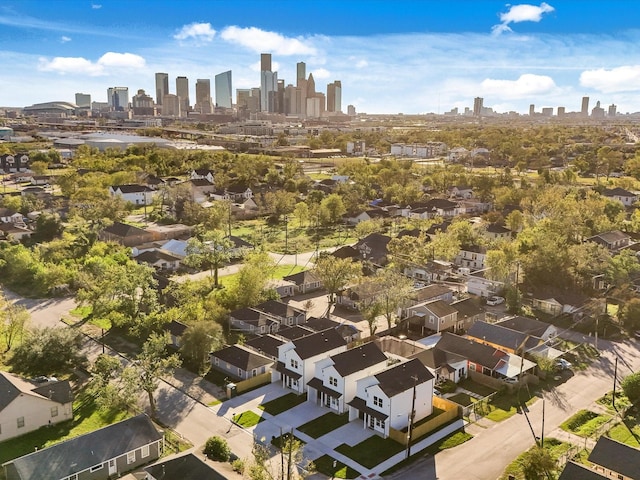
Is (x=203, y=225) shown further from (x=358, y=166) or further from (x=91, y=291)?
(x=358, y=166)

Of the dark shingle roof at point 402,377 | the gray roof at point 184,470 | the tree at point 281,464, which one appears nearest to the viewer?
the gray roof at point 184,470

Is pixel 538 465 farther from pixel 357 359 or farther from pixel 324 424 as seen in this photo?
pixel 357 359

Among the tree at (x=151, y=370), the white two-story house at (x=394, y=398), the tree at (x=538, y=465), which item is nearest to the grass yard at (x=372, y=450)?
the white two-story house at (x=394, y=398)

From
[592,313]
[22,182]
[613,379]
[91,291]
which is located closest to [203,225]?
[91,291]

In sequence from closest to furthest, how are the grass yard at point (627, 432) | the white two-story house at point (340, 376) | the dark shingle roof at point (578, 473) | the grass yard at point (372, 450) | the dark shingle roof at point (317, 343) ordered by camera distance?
the dark shingle roof at point (578, 473)
the grass yard at point (372, 450)
the grass yard at point (627, 432)
the white two-story house at point (340, 376)
the dark shingle roof at point (317, 343)

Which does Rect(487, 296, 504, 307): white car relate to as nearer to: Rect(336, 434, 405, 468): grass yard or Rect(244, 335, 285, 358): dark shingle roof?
Rect(244, 335, 285, 358): dark shingle roof

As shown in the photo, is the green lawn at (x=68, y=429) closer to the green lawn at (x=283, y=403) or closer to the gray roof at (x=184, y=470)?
the gray roof at (x=184, y=470)
